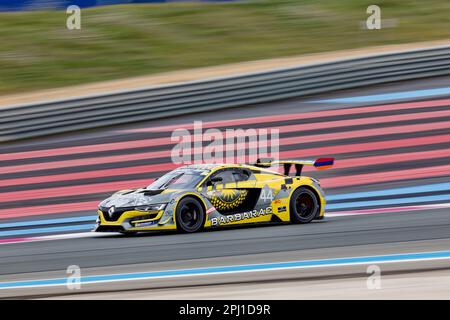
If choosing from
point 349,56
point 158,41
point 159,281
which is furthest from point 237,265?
point 158,41

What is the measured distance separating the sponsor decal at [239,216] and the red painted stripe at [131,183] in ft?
11.5

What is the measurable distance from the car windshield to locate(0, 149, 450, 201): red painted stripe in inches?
115

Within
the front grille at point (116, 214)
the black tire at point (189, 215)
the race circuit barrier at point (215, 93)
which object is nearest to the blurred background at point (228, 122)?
the race circuit barrier at point (215, 93)

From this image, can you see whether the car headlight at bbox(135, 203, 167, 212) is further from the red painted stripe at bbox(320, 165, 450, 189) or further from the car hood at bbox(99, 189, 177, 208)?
the red painted stripe at bbox(320, 165, 450, 189)

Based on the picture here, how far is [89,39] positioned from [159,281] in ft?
46.9

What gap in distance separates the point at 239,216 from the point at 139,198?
4.48ft

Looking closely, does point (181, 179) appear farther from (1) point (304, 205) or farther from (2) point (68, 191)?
(2) point (68, 191)

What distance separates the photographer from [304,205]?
12.4 m

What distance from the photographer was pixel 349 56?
1933cm

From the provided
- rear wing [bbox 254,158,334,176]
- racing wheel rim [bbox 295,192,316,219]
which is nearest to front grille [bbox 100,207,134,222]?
rear wing [bbox 254,158,334,176]

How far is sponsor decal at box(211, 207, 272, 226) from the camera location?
1165cm

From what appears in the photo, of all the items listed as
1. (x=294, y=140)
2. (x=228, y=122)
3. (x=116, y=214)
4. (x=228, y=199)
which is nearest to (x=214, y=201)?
(x=228, y=199)

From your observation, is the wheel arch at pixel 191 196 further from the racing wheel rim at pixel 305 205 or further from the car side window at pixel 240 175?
the racing wheel rim at pixel 305 205
